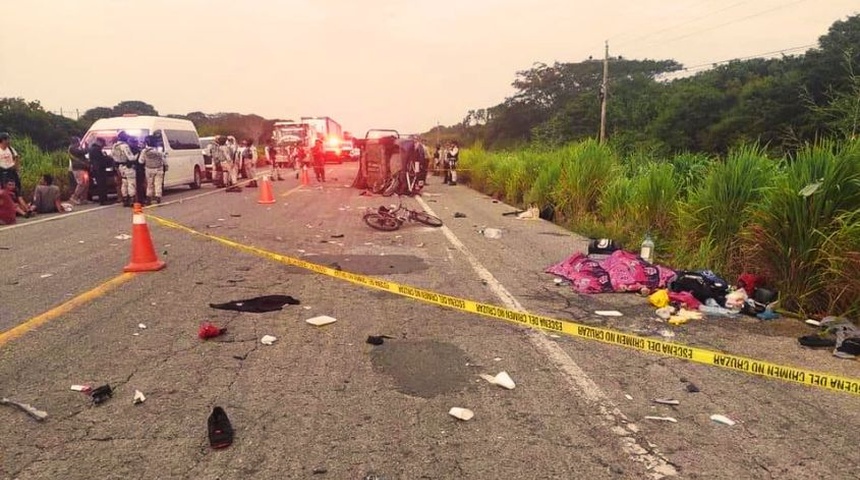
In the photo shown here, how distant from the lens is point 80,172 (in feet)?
50.5

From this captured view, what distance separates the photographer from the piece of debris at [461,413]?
3.49 meters

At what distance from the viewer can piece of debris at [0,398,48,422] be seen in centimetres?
343

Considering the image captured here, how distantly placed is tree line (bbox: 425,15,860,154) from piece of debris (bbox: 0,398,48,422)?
777 cm

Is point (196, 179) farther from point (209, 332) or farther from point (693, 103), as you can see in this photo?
point (693, 103)

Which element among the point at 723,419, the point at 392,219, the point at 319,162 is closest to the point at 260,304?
the point at 723,419

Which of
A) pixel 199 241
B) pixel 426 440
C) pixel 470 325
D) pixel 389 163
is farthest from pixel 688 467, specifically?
pixel 389 163

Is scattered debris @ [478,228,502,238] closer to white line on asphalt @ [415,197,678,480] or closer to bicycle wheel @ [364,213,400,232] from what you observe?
bicycle wheel @ [364,213,400,232]

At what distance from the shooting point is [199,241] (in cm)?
934

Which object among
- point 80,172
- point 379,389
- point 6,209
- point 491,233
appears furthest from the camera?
point 80,172

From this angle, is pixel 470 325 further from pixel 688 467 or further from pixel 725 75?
pixel 725 75

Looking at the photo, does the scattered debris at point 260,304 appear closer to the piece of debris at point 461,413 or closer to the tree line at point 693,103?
the piece of debris at point 461,413

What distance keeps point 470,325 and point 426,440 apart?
2.11 meters

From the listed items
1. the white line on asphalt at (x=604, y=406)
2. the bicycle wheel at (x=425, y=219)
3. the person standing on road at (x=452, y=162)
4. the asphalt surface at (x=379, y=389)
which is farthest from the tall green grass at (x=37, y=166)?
the white line on asphalt at (x=604, y=406)

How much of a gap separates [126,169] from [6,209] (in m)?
3.21
